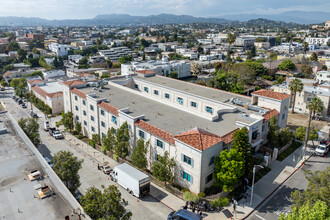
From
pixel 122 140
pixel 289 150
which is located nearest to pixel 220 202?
pixel 122 140

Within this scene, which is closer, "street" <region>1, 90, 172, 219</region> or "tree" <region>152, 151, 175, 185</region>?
"street" <region>1, 90, 172, 219</region>

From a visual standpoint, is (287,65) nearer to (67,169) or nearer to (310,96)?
(310,96)

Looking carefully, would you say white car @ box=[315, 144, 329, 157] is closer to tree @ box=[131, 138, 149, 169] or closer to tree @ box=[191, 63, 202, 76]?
tree @ box=[131, 138, 149, 169]

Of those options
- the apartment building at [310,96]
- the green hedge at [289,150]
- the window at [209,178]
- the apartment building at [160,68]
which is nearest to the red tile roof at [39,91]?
the apartment building at [160,68]

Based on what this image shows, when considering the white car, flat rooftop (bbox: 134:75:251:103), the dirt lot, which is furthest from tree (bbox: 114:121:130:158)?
the dirt lot

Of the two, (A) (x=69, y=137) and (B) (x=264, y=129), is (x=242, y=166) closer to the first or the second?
(B) (x=264, y=129)
